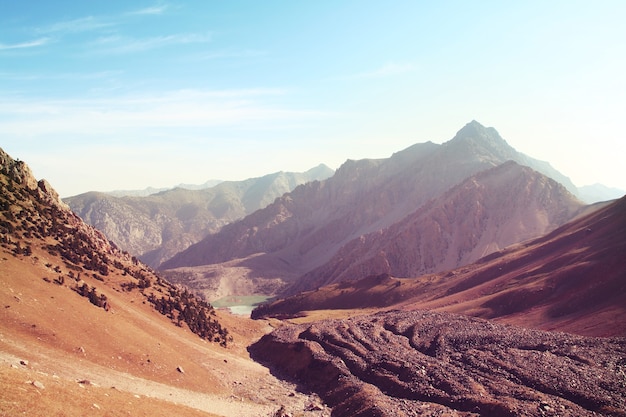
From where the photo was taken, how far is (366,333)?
144 feet

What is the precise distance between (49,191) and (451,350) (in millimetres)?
42450

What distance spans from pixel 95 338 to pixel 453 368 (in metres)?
23.7

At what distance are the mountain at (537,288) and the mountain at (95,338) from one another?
3117 cm

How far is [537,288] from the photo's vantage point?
56875mm

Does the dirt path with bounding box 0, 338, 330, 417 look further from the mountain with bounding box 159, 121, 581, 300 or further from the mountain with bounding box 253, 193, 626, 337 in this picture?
the mountain with bounding box 159, 121, 581, 300

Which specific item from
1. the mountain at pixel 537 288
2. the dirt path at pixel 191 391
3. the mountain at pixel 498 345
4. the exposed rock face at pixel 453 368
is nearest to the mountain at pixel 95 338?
the dirt path at pixel 191 391

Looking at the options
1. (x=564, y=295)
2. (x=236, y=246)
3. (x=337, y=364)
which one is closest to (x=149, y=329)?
(x=337, y=364)

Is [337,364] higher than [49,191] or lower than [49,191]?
lower

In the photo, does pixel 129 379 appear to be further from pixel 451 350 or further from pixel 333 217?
pixel 333 217

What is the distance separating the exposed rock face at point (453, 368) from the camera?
82.8ft

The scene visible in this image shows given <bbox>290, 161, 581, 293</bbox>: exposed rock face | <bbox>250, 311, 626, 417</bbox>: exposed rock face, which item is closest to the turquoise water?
<bbox>290, 161, 581, 293</bbox>: exposed rock face

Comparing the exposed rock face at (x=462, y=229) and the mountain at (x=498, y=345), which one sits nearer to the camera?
the mountain at (x=498, y=345)

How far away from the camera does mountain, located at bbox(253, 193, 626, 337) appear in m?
47.4

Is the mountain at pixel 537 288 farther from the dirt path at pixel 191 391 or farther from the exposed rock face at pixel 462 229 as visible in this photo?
the dirt path at pixel 191 391
